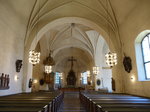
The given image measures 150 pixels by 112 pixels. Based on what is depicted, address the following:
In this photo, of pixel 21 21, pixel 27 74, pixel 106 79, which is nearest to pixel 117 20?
pixel 21 21

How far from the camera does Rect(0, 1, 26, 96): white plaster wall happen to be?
270 inches

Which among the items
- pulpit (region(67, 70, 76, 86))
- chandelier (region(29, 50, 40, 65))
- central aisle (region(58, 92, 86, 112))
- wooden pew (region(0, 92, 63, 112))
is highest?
chandelier (region(29, 50, 40, 65))

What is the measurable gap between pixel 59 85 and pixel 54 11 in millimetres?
18268

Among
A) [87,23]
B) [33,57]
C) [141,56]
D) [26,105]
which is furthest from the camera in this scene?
[87,23]

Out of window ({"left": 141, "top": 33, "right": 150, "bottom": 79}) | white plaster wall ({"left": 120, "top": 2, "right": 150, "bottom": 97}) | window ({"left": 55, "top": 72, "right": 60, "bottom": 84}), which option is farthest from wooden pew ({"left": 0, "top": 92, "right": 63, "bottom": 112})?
window ({"left": 55, "top": 72, "right": 60, "bottom": 84})

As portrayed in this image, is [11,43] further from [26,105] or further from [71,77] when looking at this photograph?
[71,77]

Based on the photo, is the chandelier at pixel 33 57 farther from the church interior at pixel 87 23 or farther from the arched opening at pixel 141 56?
the arched opening at pixel 141 56

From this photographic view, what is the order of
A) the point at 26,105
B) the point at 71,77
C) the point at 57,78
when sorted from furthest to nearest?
the point at 71,77 → the point at 57,78 → the point at 26,105

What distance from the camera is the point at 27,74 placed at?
390 inches

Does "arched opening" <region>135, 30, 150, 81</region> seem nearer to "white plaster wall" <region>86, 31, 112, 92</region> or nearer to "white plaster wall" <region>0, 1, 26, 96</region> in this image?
"white plaster wall" <region>86, 31, 112, 92</region>

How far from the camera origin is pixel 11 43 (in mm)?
7984

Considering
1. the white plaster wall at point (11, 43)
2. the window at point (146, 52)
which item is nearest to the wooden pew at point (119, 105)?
the window at point (146, 52)

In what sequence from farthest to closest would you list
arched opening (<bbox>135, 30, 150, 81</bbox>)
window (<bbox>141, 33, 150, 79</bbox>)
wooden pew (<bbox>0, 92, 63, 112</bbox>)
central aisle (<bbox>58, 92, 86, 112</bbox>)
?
1. arched opening (<bbox>135, 30, 150, 81</bbox>)
2. window (<bbox>141, 33, 150, 79</bbox>)
3. central aisle (<bbox>58, 92, 86, 112</bbox>)
4. wooden pew (<bbox>0, 92, 63, 112</bbox>)

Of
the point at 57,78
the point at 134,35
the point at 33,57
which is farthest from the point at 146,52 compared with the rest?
the point at 57,78
